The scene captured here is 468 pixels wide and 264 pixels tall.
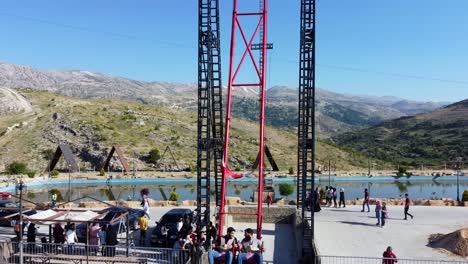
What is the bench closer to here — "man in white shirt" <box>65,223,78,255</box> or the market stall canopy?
"man in white shirt" <box>65,223,78,255</box>

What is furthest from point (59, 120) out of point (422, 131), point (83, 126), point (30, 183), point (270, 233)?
point (422, 131)

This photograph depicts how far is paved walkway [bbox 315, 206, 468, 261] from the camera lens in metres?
18.3

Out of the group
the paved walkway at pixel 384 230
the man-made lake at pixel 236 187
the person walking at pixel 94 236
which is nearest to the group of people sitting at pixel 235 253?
the person walking at pixel 94 236

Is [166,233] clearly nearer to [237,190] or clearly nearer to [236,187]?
[237,190]

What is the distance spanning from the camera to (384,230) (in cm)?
2233

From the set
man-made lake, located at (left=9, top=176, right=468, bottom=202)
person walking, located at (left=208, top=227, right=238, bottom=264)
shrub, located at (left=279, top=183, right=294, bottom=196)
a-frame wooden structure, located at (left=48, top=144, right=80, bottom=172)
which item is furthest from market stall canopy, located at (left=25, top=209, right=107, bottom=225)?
a-frame wooden structure, located at (left=48, top=144, right=80, bottom=172)

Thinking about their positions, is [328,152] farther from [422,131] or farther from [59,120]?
[422,131]

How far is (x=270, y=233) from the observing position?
22.2m

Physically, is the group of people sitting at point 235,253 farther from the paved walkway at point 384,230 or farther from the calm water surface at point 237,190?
the calm water surface at point 237,190

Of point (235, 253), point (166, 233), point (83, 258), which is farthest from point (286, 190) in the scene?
point (83, 258)

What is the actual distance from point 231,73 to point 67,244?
10.1 meters

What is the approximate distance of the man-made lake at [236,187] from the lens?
143 feet

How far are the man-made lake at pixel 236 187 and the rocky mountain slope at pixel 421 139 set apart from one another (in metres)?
41.4

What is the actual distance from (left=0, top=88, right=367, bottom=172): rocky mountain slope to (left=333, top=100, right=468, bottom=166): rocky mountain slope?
25.7 m
